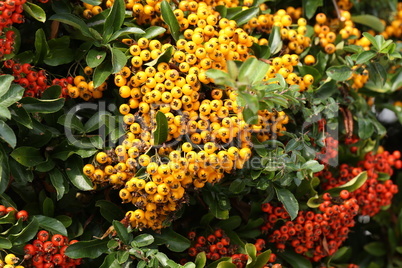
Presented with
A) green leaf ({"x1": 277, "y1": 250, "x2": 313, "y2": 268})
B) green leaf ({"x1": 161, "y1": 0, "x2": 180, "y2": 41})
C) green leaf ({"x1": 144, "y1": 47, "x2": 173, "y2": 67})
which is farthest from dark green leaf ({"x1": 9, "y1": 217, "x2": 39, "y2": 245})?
green leaf ({"x1": 277, "y1": 250, "x2": 313, "y2": 268})

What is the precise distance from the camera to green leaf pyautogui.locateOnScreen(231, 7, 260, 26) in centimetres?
241

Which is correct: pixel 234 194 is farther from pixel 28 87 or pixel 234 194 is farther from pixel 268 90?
pixel 28 87

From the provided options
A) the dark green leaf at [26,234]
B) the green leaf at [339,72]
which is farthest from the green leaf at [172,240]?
the green leaf at [339,72]

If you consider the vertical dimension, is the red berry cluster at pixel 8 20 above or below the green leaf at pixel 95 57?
above

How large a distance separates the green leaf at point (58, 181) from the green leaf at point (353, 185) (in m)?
1.19

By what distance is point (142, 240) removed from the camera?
84.9 inches

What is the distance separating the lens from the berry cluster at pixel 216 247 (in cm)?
232

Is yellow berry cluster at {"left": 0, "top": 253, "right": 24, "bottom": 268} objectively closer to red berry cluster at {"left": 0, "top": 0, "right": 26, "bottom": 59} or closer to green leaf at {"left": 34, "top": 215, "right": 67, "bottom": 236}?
green leaf at {"left": 34, "top": 215, "right": 67, "bottom": 236}

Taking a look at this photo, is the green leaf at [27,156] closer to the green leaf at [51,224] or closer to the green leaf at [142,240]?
the green leaf at [51,224]

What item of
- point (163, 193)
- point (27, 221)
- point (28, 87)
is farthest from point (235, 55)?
point (27, 221)

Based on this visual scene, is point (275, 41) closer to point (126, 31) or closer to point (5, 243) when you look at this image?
point (126, 31)

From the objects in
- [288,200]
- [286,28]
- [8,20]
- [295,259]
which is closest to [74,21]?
[8,20]

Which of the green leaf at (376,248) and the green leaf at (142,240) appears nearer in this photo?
the green leaf at (142,240)

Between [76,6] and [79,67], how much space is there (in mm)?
251
